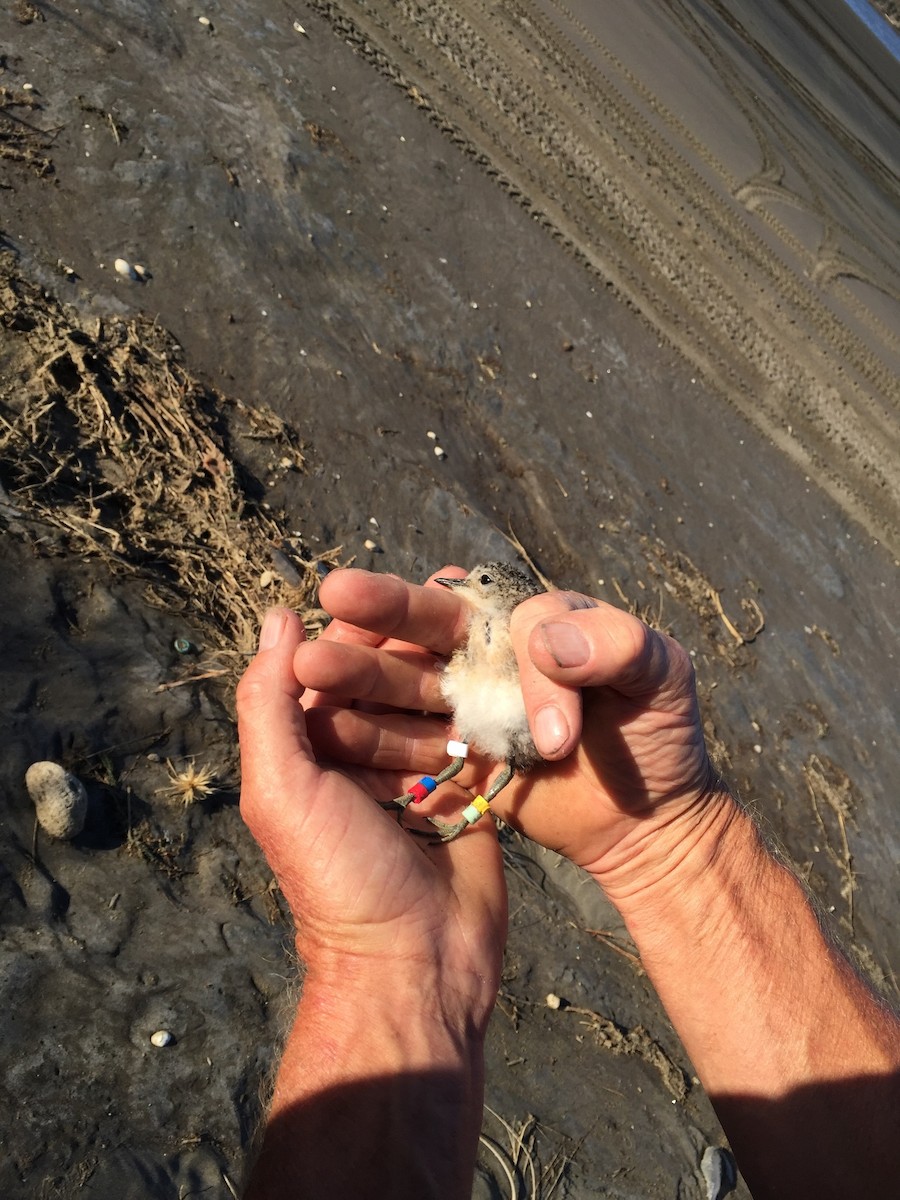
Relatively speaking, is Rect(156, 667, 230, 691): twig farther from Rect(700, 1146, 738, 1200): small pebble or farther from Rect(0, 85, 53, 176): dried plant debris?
Rect(0, 85, 53, 176): dried plant debris

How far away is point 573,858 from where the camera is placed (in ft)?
11.1

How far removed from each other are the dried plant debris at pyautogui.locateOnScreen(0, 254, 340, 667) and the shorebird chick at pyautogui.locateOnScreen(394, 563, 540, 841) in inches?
73.1

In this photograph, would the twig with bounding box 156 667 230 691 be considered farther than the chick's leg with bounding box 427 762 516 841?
Yes

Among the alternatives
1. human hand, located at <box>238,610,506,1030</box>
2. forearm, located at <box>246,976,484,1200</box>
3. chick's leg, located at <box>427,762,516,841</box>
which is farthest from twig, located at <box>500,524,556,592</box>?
forearm, located at <box>246,976,484,1200</box>

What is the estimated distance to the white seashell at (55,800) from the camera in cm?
345

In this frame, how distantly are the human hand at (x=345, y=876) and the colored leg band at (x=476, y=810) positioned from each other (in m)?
0.23

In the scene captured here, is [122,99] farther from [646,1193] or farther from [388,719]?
[646,1193]

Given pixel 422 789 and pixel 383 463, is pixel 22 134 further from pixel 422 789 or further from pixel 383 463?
pixel 422 789

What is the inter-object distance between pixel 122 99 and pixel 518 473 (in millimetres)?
4237

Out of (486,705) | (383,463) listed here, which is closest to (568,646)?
(486,705)

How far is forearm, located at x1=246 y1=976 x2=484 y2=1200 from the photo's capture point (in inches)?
82.3

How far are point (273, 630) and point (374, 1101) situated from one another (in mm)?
1381

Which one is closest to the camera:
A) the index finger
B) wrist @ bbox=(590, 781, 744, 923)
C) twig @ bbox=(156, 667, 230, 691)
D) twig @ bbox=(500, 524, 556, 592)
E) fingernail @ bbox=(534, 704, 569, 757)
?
fingernail @ bbox=(534, 704, 569, 757)

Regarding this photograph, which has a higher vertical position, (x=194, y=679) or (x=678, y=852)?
(x=678, y=852)
